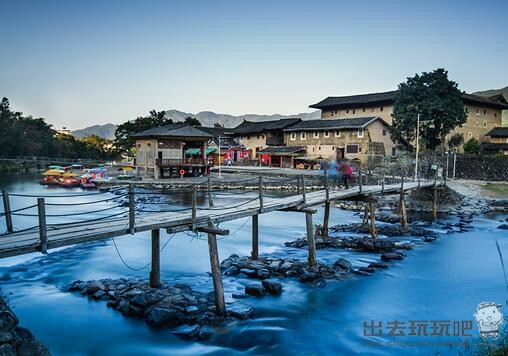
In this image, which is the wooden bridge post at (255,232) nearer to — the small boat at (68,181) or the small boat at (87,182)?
the small boat at (87,182)

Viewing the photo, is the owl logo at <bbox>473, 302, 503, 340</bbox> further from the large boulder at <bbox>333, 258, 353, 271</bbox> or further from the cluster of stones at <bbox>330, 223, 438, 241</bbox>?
the cluster of stones at <bbox>330, 223, 438, 241</bbox>

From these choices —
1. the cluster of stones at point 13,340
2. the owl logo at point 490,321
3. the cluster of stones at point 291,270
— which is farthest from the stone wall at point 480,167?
the cluster of stones at point 13,340

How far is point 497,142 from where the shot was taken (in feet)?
177

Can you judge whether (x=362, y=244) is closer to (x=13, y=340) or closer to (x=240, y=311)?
(x=240, y=311)

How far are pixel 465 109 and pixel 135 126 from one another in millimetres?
51551

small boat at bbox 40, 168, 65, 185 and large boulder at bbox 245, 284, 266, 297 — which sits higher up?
small boat at bbox 40, 168, 65, 185

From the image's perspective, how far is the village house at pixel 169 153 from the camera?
4294 centimetres

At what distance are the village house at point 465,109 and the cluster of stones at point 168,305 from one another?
47149 mm

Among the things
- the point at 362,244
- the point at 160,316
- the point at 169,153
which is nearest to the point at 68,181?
the point at 169,153

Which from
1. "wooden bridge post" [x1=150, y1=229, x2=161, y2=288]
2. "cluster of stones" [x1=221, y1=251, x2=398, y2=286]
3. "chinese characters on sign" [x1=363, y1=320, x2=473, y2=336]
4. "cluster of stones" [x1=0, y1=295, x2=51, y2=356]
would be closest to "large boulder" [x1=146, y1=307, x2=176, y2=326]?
"wooden bridge post" [x1=150, y1=229, x2=161, y2=288]

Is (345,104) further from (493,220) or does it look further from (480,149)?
(493,220)

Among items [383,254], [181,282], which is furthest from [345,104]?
[181,282]

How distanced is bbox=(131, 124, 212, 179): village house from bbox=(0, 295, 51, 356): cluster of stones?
35.7 metres

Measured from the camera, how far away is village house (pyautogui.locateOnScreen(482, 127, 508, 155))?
161ft
